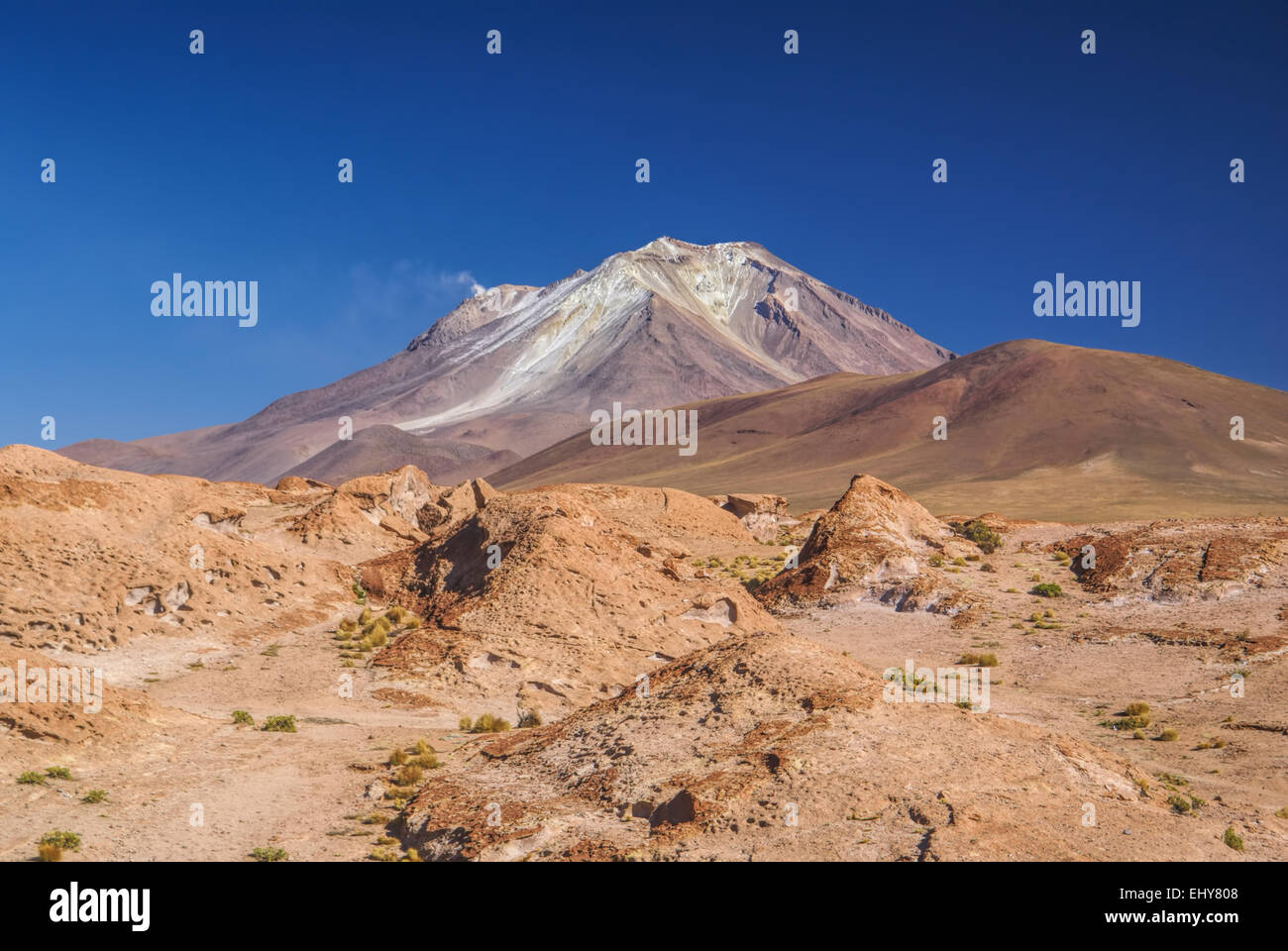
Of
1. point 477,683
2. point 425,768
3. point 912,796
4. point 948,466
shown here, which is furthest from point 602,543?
point 948,466

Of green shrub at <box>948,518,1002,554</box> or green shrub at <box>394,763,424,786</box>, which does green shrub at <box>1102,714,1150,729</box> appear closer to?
green shrub at <box>394,763,424,786</box>

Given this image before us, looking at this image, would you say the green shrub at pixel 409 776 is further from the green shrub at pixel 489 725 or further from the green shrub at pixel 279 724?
the green shrub at pixel 279 724

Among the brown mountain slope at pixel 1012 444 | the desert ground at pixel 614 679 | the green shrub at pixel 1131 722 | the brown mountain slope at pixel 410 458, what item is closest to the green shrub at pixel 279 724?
the desert ground at pixel 614 679

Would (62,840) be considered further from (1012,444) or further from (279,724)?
(1012,444)

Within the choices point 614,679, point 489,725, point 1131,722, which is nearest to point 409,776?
point 489,725
